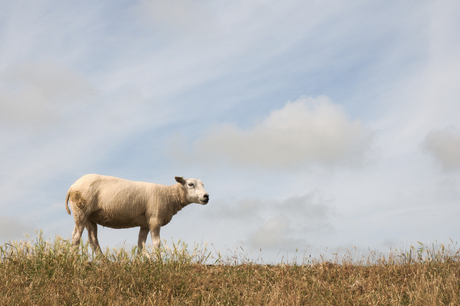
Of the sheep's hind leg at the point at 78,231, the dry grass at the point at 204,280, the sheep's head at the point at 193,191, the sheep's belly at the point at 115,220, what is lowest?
the dry grass at the point at 204,280

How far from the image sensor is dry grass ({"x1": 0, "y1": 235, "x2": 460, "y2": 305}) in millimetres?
6812

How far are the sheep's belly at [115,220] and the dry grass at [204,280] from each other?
262 centimetres

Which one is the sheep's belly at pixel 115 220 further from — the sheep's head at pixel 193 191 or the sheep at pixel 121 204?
the sheep's head at pixel 193 191

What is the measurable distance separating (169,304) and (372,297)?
143 inches

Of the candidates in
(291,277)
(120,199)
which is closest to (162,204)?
(120,199)

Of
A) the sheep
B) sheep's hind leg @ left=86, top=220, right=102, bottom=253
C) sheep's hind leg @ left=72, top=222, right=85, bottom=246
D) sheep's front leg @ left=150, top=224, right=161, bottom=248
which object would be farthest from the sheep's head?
sheep's hind leg @ left=72, top=222, right=85, bottom=246

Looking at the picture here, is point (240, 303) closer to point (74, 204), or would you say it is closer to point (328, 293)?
point (328, 293)

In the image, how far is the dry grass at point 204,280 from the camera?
681 centimetres

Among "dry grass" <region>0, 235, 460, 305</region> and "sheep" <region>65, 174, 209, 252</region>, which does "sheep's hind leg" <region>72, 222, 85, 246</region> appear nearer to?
"sheep" <region>65, 174, 209, 252</region>

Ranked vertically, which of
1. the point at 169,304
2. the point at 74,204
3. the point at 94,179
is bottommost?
the point at 169,304

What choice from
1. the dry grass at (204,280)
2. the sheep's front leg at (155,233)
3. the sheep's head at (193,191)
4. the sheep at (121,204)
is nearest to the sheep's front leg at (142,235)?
the sheep at (121,204)

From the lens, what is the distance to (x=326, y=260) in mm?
10016

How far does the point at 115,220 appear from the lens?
38.0ft

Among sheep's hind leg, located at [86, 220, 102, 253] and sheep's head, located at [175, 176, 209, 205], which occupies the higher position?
sheep's head, located at [175, 176, 209, 205]
